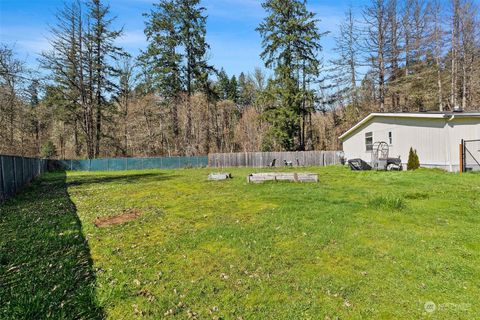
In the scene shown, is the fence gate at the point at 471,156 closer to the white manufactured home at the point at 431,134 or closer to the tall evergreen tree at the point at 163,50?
the white manufactured home at the point at 431,134

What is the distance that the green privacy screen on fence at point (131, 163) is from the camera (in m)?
26.4

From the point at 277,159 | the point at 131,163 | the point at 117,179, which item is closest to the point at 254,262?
the point at 117,179

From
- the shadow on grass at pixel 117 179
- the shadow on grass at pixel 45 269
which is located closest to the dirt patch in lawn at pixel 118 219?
the shadow on grass at pixel 45 269

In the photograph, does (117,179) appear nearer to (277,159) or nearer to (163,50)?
(277,159)

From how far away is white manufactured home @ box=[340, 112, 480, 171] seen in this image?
13.1m

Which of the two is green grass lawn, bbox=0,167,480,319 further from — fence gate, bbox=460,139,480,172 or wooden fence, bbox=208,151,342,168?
wooden fence, bbox=208,151,342,168

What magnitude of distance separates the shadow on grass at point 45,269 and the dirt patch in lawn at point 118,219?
42 centimetres

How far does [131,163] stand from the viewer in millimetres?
27328

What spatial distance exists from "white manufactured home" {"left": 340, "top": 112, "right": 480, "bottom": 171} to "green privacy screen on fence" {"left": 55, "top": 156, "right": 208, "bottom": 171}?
52.9 feet

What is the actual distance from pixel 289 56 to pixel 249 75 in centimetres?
1044

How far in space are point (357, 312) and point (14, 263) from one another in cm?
459

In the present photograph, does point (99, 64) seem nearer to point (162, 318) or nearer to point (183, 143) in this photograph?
point (183, 143)

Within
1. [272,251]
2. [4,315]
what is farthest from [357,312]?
[4,315]

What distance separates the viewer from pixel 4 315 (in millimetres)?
2793
